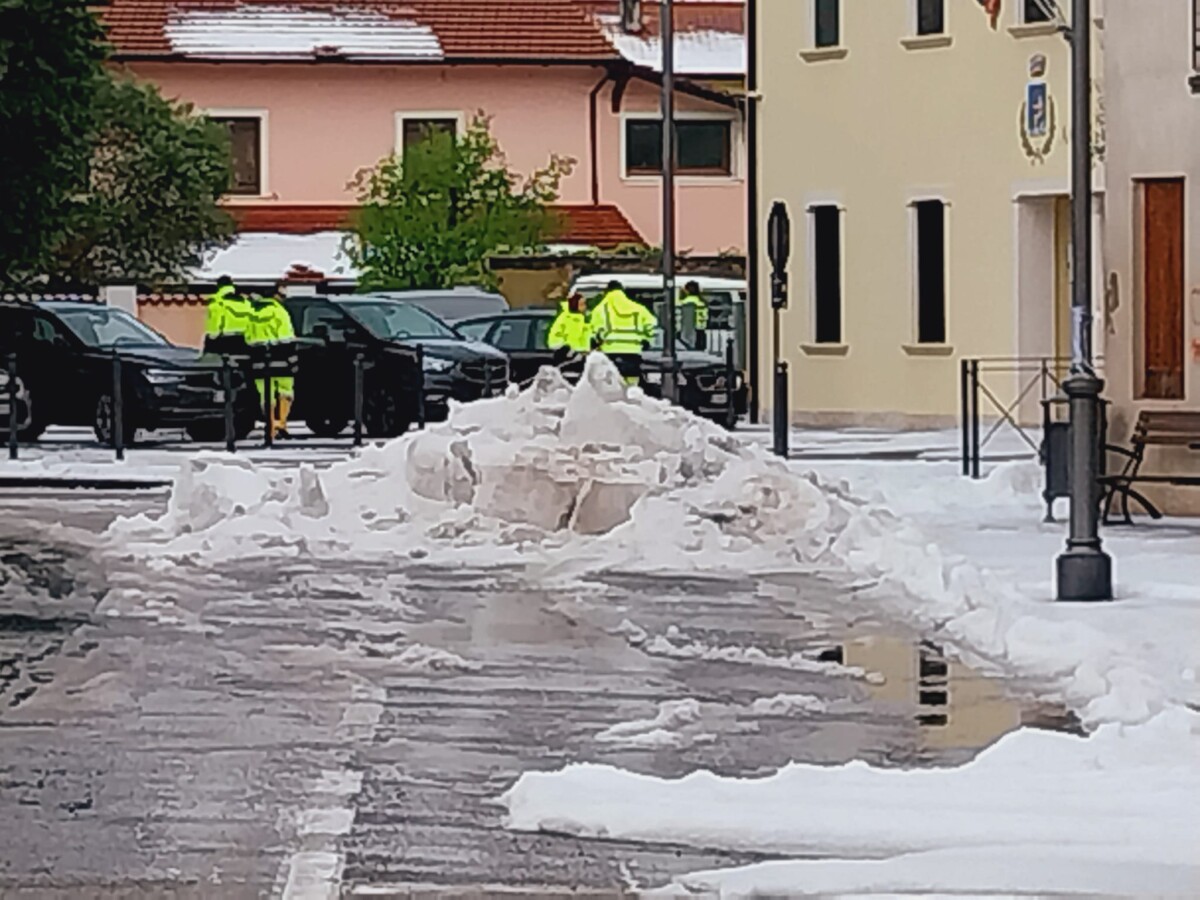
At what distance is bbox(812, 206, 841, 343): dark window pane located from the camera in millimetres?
38594

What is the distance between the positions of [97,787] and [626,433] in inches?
438

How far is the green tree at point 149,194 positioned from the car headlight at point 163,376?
55.2 feet

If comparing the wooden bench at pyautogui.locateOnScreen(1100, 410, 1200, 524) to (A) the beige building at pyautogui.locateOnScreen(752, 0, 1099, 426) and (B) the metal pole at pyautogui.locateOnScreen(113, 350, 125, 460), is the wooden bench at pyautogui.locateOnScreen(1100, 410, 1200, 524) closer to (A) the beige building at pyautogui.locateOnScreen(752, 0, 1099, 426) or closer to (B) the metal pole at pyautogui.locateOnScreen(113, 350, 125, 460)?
(B) the metal pole at pyautogui.locateOnScreen(113, 350, 125, 460)

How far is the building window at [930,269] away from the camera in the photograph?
37125 millimetres

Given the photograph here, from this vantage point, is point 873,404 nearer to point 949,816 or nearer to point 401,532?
point 401,532

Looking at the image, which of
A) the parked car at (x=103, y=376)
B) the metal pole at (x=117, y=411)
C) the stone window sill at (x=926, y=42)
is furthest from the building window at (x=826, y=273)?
the metal pole at (x=117, y=411)

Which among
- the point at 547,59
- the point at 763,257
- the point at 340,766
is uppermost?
the point at 547,59

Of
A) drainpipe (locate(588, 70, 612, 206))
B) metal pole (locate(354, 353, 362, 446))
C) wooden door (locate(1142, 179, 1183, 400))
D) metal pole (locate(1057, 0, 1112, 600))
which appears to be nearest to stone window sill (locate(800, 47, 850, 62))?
metal pole (locate(354, 353, 362, 446))

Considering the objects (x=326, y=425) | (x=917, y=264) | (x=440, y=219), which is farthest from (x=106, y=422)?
(x=440, y=219)

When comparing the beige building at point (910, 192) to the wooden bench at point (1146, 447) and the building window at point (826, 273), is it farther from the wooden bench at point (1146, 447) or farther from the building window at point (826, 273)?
the wooden bench at point (1146, 447)

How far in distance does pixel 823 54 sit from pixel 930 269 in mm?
3280

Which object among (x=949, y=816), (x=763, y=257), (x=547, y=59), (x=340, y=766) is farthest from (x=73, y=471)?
(x=547, y=59)

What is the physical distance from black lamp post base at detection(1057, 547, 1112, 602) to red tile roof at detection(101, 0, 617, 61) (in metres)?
42.7

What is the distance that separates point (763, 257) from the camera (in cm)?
3941
